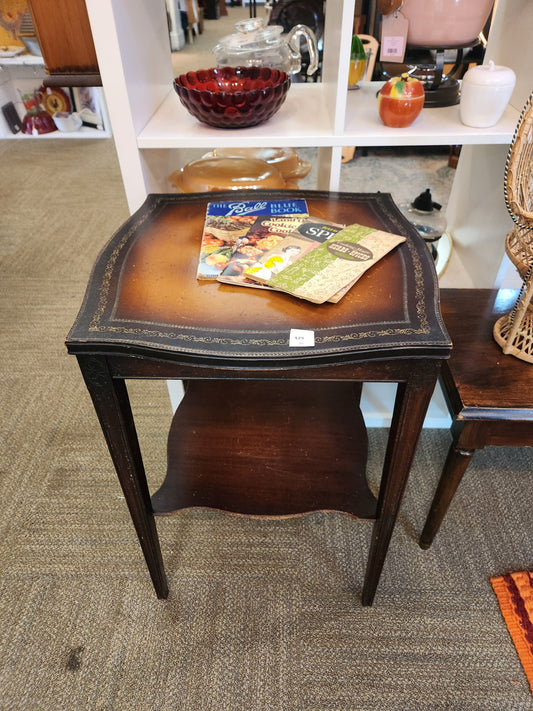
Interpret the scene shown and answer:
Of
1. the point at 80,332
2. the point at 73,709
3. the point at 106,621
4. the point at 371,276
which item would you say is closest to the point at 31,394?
the point at 106,621

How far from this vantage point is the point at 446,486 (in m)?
0.99

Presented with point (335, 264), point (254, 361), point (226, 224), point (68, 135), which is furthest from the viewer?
point (68, 135)

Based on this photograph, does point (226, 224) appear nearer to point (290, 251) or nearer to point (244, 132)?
point (290, 251)

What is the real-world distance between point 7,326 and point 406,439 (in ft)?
5.17

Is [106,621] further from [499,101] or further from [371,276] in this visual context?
[499,101]

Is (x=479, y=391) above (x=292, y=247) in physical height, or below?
below

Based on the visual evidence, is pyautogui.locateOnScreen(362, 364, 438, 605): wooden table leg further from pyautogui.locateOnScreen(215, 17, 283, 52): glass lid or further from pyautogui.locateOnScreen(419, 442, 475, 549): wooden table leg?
pyautogui.locateOnScreen(215, 17, 283, 52): glass lid

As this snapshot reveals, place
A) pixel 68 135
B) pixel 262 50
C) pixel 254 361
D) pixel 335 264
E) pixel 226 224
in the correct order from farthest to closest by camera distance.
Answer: pixel 68 135, pixel 262 50, pixel 226 224, pixel 335 264, pixel 254 361

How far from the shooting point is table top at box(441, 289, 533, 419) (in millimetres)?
859

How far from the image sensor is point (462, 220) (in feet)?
4.48

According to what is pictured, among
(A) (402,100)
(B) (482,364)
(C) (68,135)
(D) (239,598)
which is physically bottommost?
(C) (68,135)

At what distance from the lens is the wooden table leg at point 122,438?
2.20 ft

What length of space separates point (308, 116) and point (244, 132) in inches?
6.6

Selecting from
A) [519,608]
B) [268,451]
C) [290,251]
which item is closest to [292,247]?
[290,251]
